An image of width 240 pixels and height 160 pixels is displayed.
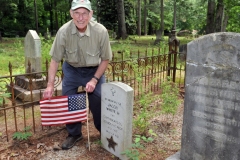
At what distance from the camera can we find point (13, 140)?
3816 mm

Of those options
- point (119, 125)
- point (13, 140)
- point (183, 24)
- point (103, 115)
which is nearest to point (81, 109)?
point (103, 115)

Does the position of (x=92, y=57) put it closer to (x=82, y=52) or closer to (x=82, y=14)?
(x=82, y=52)

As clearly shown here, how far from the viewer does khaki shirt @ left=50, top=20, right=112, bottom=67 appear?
327 cm

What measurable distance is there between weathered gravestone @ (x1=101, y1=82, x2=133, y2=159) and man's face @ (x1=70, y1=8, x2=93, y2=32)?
82cm

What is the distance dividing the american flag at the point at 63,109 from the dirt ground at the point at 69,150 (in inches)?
16.3

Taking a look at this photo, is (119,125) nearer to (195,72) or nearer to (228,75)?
(195,72)

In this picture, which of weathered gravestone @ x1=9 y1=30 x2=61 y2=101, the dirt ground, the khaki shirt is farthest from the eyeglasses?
weathered gravestone @ x1=9 y1=30 x2=61 y2=101

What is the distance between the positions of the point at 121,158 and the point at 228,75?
1696 mm

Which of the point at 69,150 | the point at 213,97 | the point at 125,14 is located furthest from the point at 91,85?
the point at 125,14

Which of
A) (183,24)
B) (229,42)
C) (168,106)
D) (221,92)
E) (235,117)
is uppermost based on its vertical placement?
(183,24)

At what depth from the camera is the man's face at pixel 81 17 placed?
309cm

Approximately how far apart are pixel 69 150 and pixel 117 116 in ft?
3.08

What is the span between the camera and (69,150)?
3590mm

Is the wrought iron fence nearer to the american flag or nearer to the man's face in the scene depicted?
the american flag
